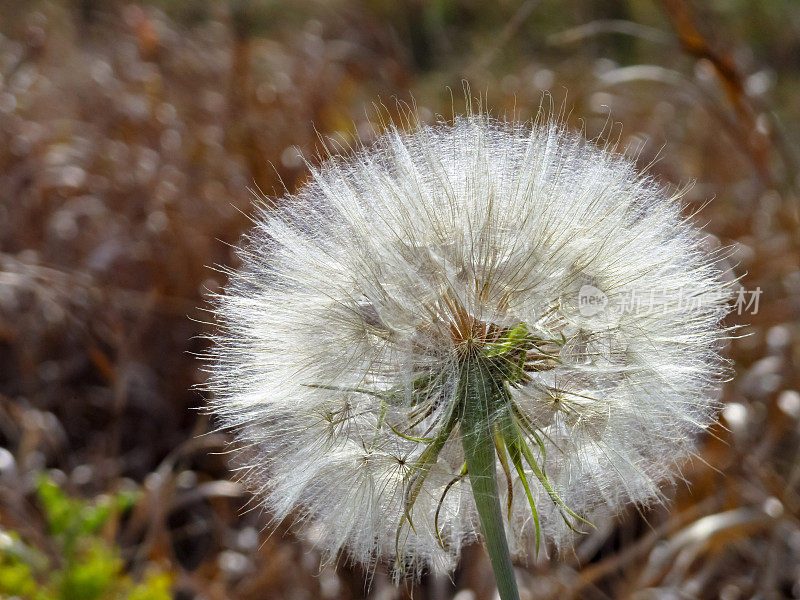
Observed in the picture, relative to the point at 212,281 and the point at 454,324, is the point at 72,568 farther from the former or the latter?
the point at 212,281

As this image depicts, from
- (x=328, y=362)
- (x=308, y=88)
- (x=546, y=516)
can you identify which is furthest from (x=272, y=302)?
(x=308, y=88)

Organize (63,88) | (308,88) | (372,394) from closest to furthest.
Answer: (372,394)
(308,88)
(63,88)

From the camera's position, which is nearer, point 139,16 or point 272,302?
point 272,302

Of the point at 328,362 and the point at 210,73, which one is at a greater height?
the point at 210,73

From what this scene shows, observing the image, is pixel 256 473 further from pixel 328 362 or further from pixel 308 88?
pixel 308 88

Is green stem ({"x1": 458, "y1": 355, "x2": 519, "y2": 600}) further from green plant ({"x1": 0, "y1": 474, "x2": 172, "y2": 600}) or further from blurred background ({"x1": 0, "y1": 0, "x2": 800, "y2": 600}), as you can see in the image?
green plant ({"x1": 0, "y1": 474, "x2": 172, "y2": 600})

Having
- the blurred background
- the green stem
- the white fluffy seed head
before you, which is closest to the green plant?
the blurred background
